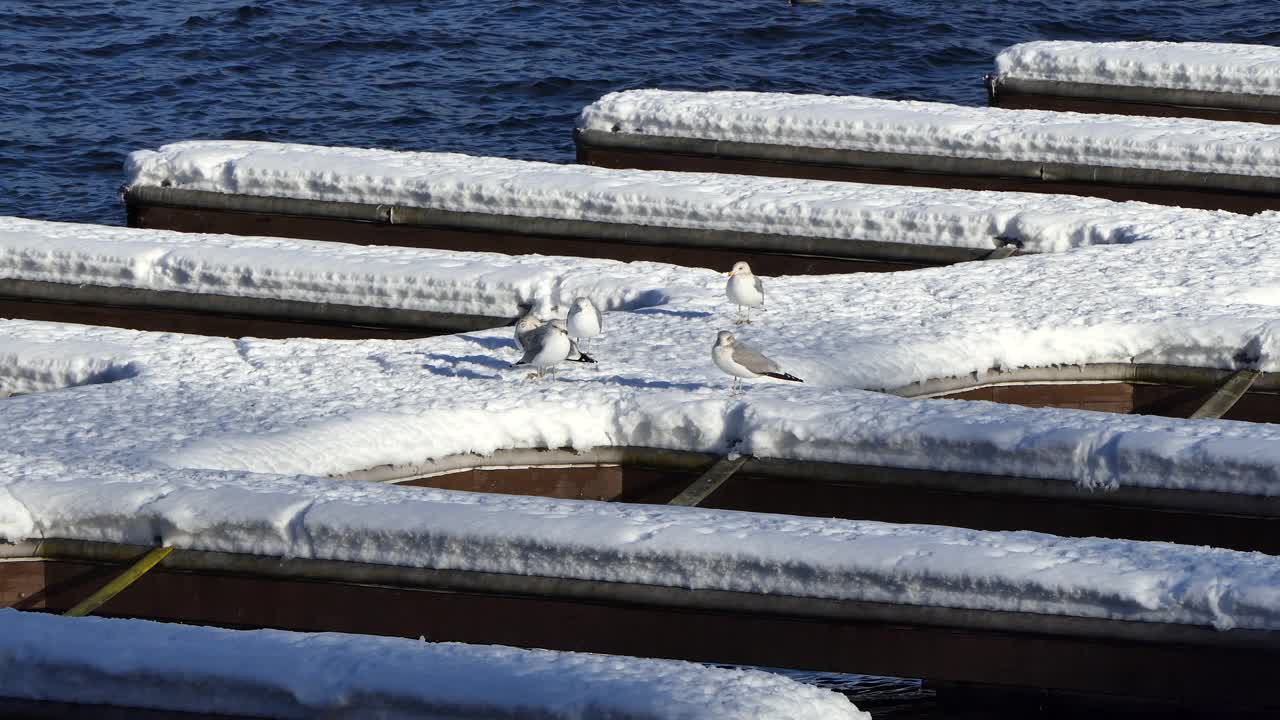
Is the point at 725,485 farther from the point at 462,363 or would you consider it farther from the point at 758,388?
the point at 462,363

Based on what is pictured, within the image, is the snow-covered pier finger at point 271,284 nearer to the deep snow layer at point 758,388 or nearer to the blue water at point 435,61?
the deep snow layer at point 758,388

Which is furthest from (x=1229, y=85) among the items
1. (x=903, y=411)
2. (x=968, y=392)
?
(x=903, y=411)

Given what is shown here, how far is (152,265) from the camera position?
10625 millimetres

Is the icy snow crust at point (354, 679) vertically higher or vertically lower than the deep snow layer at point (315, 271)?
higher

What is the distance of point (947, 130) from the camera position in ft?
41.8

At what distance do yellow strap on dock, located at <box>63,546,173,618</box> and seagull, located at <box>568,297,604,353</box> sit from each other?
233cm

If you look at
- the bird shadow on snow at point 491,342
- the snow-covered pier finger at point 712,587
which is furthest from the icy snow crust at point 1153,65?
the snow-covered pier finger at point 712,587

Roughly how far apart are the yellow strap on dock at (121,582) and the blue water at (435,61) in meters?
11.5

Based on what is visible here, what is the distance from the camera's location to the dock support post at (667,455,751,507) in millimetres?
7047

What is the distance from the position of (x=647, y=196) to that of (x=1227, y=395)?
13.8 ft

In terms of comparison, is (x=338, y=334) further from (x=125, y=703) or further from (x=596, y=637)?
(x=125, y=703)

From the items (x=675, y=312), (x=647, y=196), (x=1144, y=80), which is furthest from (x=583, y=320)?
(x=1144, y=80)

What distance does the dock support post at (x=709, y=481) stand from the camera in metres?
7.05

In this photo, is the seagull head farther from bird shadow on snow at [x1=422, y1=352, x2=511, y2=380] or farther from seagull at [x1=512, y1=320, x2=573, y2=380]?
bird shadow on snow at [x1=422, y1=352, x2=511, y2=380]
